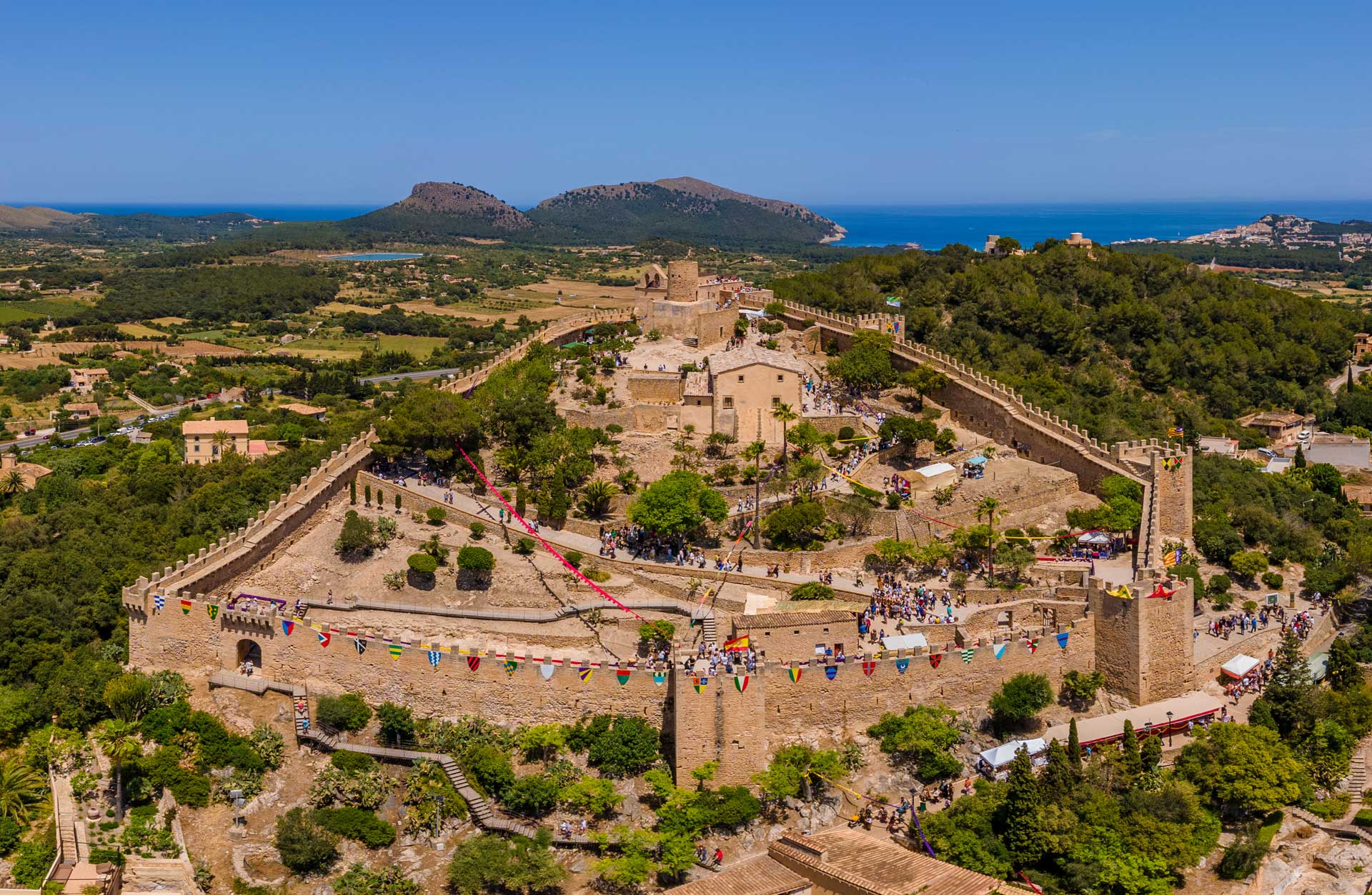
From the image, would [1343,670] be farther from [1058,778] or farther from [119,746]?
[119,746]

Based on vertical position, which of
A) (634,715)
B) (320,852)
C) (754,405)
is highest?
(754,405)

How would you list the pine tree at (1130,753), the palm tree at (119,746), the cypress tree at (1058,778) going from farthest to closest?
the pine tree at (1130,753)
the palm tree at (119,746)
the cypress tree at (1058,778)

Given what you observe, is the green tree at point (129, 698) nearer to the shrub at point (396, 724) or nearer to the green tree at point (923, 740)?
the shrub at point (396, 724)

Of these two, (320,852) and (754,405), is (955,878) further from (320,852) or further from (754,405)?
(754,405)

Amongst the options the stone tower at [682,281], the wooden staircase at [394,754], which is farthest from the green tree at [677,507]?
the stone tower at [682,281]

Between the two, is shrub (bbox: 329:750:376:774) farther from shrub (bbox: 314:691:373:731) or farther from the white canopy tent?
the white canopy tent

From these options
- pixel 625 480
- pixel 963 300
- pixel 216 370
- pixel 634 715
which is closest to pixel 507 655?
pixel 634 715
